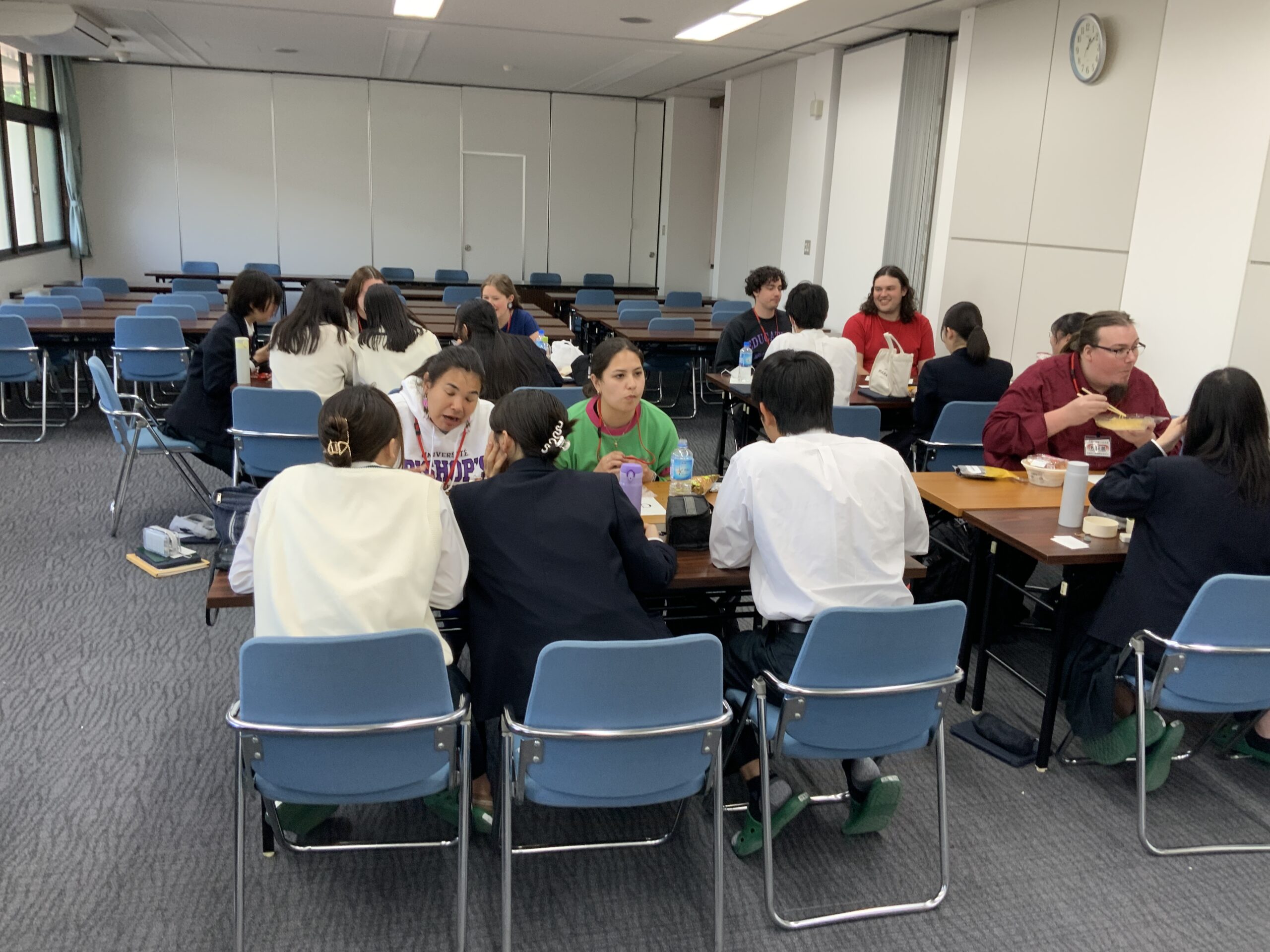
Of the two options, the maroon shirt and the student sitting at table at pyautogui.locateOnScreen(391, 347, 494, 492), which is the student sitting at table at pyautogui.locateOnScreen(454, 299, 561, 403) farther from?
the maroon shirt

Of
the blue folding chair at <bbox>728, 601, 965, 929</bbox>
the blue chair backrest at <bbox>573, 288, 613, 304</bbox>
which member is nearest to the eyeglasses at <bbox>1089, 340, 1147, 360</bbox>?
the blue folding chair at <bbox>728, 601, 965, 929</bbox>

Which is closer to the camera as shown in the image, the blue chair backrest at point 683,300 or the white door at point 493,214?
the blue chair backrest at point 683,300

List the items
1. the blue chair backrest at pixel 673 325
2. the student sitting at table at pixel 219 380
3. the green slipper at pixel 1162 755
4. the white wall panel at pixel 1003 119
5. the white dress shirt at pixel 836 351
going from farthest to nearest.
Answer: the blue chair backrest at pixel 673 325 → the white wall panel at pixel 1003 119 → the white dress shirt at pixel 836 351 → the student sitting at table at pixel 219 380 → the green slipper at pixel 1162 755

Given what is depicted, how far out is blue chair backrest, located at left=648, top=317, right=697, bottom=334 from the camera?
784cm

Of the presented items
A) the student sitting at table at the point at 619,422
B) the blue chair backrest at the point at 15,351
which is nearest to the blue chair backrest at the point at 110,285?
the blue chair backrest at the point at 15,351

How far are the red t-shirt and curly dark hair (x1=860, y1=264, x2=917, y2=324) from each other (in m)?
0.02

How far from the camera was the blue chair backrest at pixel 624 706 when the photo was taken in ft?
6.49

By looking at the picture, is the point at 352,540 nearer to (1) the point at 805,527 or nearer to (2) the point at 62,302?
(1) the point at 805,527

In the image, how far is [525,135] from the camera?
1238 cm

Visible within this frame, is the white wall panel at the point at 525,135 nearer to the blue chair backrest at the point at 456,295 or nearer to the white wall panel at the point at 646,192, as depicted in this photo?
the white wall panel at the point at 646,192

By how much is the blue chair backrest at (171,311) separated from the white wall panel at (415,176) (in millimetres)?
4920

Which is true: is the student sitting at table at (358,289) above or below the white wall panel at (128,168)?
below

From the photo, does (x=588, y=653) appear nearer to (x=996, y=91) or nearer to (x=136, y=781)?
(x=136, y=781)

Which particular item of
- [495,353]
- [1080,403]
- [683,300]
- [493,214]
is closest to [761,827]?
[1080,403]
